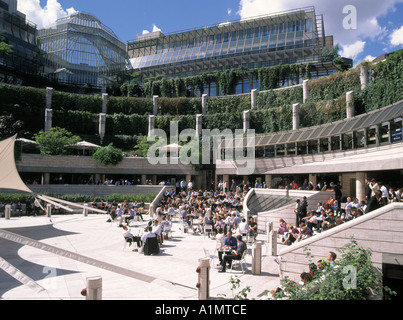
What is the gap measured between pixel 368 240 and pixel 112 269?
20.8ft

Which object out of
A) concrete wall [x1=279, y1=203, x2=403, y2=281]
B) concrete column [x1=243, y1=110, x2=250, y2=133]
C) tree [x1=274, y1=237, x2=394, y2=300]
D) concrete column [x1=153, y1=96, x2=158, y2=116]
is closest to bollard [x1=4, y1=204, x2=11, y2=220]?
concrete wall [x1=279, y1=203, x2=403, y2=281]

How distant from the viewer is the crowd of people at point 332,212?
987cm

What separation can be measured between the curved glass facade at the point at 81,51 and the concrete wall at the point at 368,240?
2377 inches

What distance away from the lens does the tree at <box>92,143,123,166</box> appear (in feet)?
105

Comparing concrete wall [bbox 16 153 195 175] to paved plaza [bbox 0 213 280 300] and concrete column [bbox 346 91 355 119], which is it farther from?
concrete column [bbox 346 91 355 119]

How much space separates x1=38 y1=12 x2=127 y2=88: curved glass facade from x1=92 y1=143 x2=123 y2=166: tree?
112 feet

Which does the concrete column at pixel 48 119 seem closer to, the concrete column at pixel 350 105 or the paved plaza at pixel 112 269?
the paved plaza at pixel 112 269

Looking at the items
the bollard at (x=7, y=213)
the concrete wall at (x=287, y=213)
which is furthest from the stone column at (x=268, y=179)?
the bollard at (x=7, y=213)

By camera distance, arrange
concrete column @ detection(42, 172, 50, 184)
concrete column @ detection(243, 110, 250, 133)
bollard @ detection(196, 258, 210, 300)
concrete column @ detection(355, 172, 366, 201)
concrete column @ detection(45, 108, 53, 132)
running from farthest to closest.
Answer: concrete column @ detection(45, 108, 53, 132) < concrete column @ detection(243, 110, 250, 133) < concrete column @ detection(42, 172, 50, 184) < concrete column @ detection(355, 172, 366, 201) < bollard @ detection(196, 258, 210, 300)

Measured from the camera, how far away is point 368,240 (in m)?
7.98

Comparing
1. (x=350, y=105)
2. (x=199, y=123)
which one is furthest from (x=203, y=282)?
(x=199, y=123)
